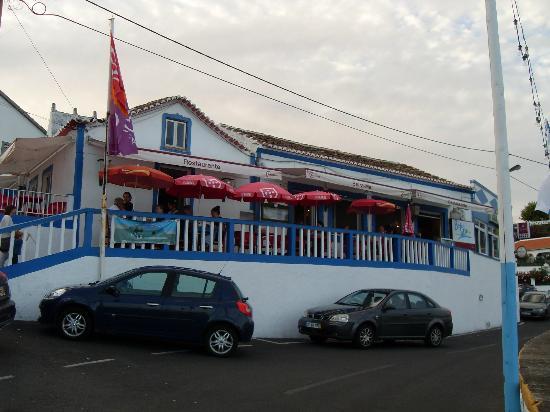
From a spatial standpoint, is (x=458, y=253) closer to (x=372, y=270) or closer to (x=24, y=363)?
(x=372, y=270)

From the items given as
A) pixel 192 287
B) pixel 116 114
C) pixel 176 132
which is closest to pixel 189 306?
pixel 192 287

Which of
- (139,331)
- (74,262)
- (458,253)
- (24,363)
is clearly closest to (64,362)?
(24,363)

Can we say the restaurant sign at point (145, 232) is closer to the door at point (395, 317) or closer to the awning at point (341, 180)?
the door at point (395, 317)

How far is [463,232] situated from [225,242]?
15.7 metres

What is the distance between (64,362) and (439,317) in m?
9.89

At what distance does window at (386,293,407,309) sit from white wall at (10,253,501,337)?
2.04 m

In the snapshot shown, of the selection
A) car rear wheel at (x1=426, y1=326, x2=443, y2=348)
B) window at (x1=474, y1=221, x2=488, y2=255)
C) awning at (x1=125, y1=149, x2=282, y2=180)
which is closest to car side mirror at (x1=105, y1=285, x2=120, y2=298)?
awning at (x1=125, y1=149, x2=282, y2=180)

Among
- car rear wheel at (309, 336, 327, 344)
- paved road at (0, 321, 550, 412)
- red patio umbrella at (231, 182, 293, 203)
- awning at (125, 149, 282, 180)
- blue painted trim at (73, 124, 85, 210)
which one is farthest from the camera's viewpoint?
blue painted trim at (73, 124, 85, 210)

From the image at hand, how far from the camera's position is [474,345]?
16.0m

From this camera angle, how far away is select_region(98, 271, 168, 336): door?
9.91m

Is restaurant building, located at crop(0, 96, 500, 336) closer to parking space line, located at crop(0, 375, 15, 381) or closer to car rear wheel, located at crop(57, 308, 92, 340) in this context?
car rear wheel, located at crop(57, 308, 92, 340)

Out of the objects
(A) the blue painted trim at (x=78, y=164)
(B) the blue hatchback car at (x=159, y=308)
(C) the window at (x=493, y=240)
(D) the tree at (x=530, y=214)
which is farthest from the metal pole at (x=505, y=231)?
(D) the tree at (x=530, y=214)

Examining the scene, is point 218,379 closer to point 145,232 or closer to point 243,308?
point 243,308

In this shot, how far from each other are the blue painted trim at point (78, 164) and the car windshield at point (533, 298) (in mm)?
25080
